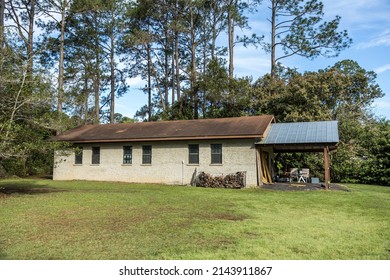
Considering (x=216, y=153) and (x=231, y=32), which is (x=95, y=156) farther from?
(x=231, y=32)

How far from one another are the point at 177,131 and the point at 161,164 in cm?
217

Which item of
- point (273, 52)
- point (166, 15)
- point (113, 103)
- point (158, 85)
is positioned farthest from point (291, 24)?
point (113, 103)

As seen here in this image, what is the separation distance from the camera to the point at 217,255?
492 centimetres

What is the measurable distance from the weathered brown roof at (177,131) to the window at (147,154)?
0.71 meters

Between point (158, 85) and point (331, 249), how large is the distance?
32.5m

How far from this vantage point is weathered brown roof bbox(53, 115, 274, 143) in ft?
57.5

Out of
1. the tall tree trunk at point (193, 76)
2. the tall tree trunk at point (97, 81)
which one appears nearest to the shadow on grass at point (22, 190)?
the tall tree trunk at point (193, 76)

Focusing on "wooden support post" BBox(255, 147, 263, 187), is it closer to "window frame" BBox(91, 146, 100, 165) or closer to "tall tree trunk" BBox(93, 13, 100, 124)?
"window frame" BBox(91, 146, 100, 165)

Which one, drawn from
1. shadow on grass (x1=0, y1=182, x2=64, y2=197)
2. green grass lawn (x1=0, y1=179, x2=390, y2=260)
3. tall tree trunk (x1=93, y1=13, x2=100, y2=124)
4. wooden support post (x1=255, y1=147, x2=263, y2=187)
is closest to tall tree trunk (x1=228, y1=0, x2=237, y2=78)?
tall tree trunk (x1=93, y1=13, x2=100, y2=124)

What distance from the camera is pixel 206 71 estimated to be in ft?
97.8

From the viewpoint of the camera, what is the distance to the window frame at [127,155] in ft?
65.0

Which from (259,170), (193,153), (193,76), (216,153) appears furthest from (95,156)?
(193,76)

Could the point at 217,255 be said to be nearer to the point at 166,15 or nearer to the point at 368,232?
the point at 368,232

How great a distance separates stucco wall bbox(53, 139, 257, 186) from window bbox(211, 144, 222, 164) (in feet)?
0.58
